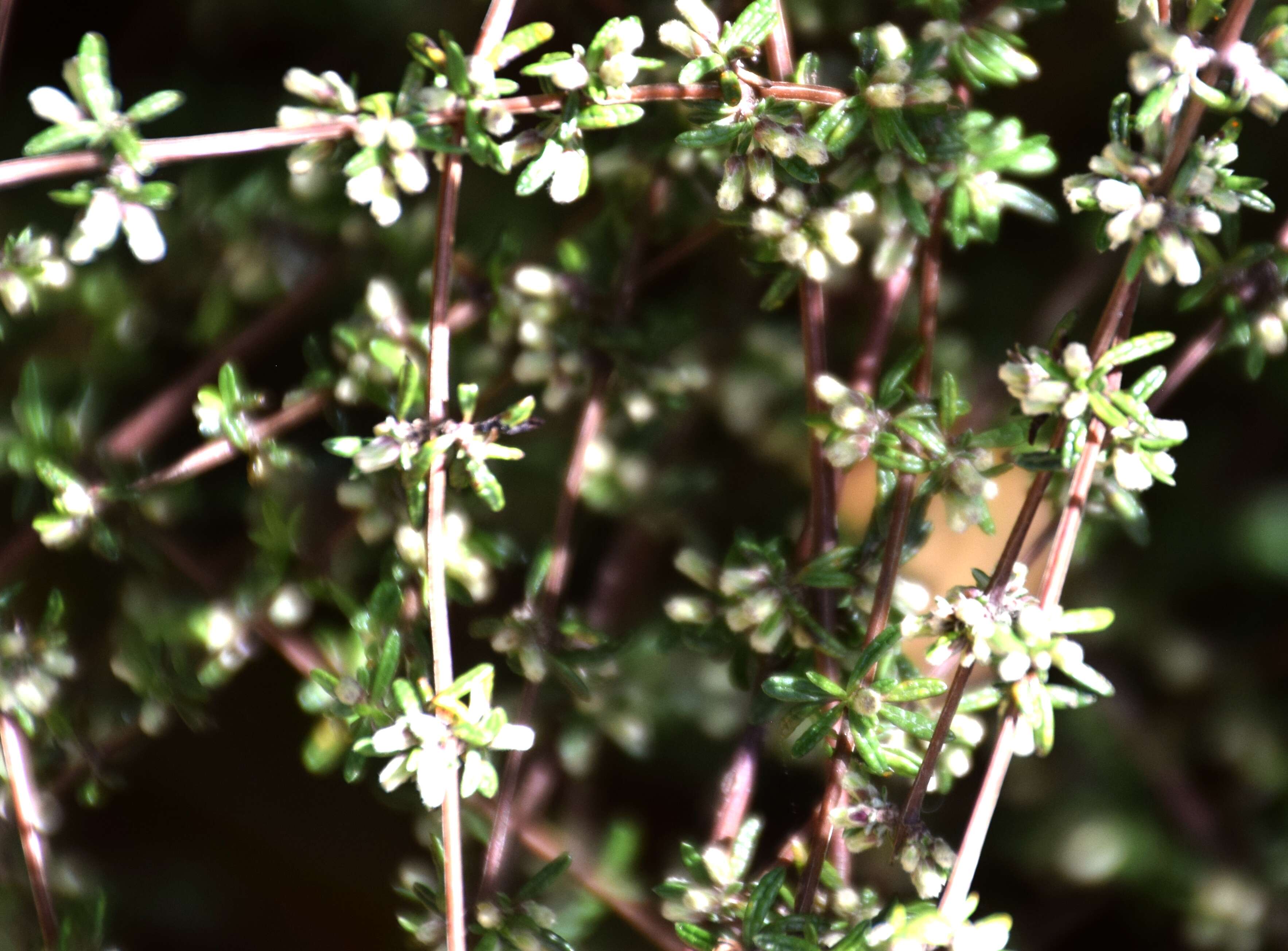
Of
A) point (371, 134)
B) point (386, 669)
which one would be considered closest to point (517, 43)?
point (371, 134)

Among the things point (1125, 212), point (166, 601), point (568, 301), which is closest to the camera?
point (1125, 212)

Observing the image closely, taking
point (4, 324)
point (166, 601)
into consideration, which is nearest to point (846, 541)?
point (166, 601)

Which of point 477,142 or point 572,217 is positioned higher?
point 477,142

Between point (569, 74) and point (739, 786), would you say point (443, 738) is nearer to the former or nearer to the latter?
Answer: point (739, 786)

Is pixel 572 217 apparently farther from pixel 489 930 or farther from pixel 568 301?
pixel 489 930

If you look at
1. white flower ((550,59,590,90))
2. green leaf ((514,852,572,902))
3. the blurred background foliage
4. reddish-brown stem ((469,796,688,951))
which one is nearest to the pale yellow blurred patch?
the blurred background foliage

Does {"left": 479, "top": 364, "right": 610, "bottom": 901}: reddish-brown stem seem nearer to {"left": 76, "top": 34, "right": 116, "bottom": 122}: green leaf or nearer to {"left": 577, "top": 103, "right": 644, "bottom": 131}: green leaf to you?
{"left": 577, "top": 103, "right": 644, "bottom": 131}: green leaf
